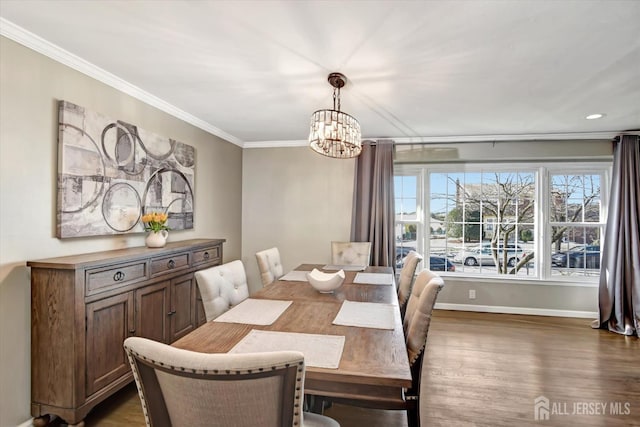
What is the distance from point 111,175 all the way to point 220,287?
132 cm

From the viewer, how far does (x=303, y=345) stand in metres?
1.38

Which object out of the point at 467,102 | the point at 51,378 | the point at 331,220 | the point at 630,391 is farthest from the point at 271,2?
the point at 630,391

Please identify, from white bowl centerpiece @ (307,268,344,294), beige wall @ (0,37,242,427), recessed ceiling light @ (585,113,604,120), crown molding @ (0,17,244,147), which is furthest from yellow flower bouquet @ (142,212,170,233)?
recessed ceiling light @ (585,113,604,120)

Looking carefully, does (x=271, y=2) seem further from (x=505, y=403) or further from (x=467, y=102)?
(x=505, y=403)

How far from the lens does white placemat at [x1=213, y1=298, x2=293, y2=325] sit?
Answer: 1.70 metres

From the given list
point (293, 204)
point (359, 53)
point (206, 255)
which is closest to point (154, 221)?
point (206, 255)

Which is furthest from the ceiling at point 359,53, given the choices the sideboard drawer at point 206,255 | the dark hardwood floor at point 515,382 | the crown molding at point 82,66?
the dark hardwood floor at point 515,382

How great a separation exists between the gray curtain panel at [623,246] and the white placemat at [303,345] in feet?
13.4

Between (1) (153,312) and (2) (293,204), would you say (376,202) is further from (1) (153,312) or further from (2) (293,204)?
(1) (153,312)

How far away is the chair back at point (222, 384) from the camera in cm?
83

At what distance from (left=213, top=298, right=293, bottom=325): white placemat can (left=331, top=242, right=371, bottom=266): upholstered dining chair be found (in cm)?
191

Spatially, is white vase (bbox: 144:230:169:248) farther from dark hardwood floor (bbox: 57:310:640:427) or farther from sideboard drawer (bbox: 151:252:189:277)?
dark hardwood floor (bbox: 57:310:640:427)

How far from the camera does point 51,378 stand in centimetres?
194

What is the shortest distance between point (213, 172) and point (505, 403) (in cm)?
366
